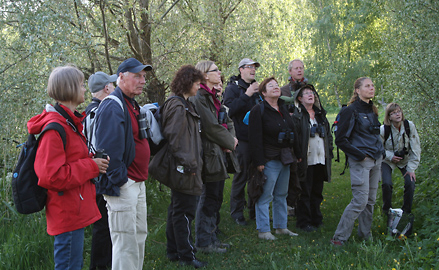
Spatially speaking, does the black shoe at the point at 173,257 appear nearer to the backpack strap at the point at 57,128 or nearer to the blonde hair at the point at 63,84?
the backpack strap at the point at 57,128

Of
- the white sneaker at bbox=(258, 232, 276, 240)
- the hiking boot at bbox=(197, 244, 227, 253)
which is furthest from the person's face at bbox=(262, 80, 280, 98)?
the hiking boot at bbox=(197, 244, 227, 253)

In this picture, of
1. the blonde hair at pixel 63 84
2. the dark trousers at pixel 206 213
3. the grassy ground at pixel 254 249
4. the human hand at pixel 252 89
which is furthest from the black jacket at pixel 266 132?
the blonde hair at pixel 63 84

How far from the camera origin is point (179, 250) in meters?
4.62

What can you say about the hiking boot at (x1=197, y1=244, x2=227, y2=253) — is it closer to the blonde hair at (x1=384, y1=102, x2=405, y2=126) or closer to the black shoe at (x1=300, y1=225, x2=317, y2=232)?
the black shoe at (x1=300, y1=225, x2=317, y2=232)

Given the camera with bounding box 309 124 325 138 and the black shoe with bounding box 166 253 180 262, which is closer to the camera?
the black shoe with bounding box 166 253 180 262

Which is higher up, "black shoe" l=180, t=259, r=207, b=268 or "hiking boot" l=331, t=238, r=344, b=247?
"black shoe" l=180, t=259, r=207, b=268

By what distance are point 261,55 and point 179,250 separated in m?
12.7

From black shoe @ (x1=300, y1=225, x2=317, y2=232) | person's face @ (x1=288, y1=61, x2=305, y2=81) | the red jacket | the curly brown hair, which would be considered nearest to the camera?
the red jacket

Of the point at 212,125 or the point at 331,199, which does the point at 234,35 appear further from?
the point at 212,125

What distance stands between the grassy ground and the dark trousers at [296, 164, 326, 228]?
0.21 m

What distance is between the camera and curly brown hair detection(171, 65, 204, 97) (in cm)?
464

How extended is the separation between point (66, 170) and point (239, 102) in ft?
12.6

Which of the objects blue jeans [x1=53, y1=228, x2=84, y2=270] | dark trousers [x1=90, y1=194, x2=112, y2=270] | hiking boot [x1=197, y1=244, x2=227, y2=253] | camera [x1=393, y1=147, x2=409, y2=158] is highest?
camera [x1=393, y1=147, x2=409, y2=158]

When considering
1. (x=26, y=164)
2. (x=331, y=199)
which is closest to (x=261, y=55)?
(x=331, y=199)
